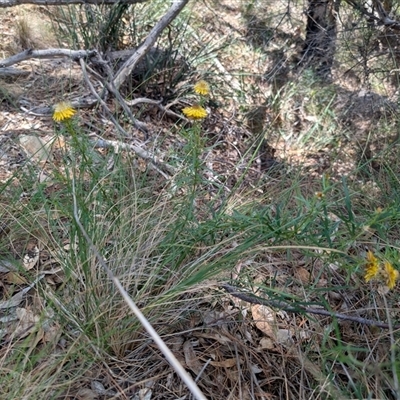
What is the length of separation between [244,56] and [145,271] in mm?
3945

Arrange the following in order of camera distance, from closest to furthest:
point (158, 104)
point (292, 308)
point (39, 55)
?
point (292, 308) < point (39, 55) < point (158, 104)

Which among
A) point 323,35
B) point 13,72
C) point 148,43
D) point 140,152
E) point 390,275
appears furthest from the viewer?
point 323,35

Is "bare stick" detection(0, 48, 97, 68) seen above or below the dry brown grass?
above

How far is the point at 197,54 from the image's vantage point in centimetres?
428

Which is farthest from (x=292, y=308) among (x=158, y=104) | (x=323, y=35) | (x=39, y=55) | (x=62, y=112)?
(x=323, y=35)

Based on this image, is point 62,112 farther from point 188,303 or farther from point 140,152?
point 140,152

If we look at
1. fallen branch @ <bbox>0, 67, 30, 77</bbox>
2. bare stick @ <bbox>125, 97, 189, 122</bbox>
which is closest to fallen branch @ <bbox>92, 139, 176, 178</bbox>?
bare stick @ <bbox>125, 97, 189, 122</bbox>

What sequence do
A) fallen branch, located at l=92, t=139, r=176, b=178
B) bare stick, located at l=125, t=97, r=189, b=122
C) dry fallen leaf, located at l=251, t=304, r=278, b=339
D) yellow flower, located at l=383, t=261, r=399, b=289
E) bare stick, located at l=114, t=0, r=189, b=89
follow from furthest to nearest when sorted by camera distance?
bare stick, located at l=125, t=97, r=189, b=122, bare stick, located at l=114, t=0, r=189, b=89, fallen branch, located at l=92, t=139, r=176, b=178, dry fallen leaf, located at l=251, t=304, r=278, b=339, yellow flower, located at l=383, t=261, r=399, b=289

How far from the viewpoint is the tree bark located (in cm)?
367

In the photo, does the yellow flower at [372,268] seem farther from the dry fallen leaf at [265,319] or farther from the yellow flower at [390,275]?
the dry fallen leaf at [265,319]

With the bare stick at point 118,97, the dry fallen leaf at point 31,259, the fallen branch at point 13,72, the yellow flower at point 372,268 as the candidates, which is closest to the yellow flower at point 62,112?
the dry fallen leaf at point 31,259

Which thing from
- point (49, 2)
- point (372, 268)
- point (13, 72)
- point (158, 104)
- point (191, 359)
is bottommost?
point (191, 359)

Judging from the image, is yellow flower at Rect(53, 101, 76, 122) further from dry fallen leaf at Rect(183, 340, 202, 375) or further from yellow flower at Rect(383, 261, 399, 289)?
yellow flower at Rect(383, 261, 399, 289)

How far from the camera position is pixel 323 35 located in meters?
3.85
